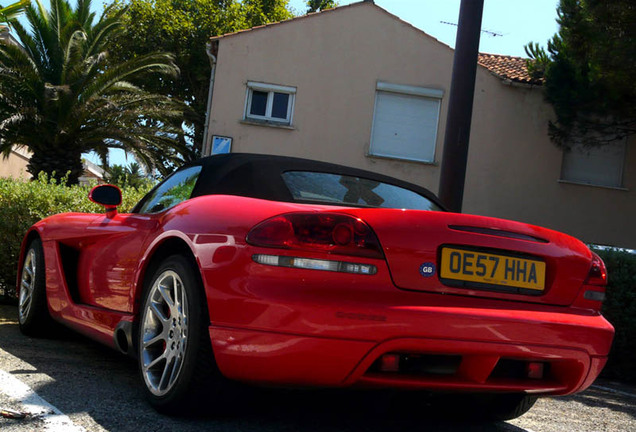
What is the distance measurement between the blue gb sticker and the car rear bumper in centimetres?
18

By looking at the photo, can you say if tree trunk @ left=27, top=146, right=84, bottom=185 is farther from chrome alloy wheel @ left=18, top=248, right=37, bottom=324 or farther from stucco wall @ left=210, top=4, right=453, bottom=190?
chrome alloy wheel @ left=18, top=248, right=37, bottom=324

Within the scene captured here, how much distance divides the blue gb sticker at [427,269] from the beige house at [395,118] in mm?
15308

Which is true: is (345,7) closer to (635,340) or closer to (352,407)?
(635,340)

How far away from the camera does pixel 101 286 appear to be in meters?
4.14

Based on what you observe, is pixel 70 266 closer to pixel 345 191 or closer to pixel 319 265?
pixel 345 191

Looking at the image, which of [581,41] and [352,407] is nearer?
[352,407]

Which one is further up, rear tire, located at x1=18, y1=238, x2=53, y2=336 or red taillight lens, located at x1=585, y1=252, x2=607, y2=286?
red taillight lens, located at x1=585, y1=252, x2=607, y2=286

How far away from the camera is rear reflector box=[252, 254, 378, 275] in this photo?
2.74 m

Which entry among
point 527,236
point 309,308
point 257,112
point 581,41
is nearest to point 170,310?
point 309,308

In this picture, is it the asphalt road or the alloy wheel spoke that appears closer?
the asphalt road

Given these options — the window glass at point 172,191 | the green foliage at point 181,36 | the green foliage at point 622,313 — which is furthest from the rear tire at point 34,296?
the green foliage at point 181,36

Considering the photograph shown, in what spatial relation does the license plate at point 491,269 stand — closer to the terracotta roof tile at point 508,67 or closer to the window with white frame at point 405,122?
the window with white frame at point 405,122

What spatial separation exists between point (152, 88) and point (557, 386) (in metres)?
29.3

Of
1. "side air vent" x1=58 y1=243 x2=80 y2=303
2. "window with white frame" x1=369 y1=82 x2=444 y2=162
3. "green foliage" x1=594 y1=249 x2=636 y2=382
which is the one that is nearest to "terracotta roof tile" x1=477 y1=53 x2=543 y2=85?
"window with white frame" x1=369 y1=82 x2=444 y2=162
